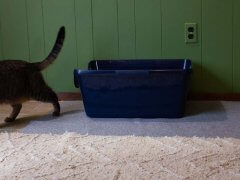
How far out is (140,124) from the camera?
2.19 metres

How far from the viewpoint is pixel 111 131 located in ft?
6.82

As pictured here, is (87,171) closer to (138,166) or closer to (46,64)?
(138,166)

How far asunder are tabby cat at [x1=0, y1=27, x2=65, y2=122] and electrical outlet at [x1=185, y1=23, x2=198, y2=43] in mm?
805

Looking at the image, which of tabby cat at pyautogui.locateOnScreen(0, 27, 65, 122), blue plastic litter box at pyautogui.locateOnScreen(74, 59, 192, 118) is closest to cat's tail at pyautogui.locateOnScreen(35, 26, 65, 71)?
tabby cat at pyautogui.locateOnScreen(0, 27, 65, 122)

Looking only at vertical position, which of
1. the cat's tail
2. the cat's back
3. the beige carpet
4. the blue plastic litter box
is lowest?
the beige carpet

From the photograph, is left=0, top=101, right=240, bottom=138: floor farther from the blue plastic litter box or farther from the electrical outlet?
the electrical outlet

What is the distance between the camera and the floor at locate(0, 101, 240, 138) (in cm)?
203

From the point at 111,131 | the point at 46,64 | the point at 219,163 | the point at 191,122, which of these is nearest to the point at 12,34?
→ the point at 46,64

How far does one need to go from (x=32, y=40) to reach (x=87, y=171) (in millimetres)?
1456

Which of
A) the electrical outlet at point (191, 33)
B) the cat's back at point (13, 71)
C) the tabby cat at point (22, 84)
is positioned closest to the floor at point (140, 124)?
the tabby cat at point (22, 84)

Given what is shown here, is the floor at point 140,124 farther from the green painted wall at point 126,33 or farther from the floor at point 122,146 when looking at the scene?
the green painted wall at point 126,33

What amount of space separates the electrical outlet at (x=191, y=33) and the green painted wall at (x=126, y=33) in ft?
0.09

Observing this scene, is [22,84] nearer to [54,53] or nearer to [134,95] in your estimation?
[54,53]

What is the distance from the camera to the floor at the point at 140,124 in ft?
6.67
